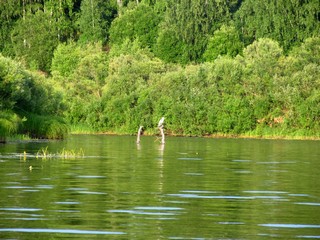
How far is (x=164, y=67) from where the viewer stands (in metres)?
127

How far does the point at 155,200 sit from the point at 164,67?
328 ft

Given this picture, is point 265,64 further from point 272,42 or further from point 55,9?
point 55,9

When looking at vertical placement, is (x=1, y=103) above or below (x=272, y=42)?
below

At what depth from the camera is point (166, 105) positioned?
4491 inches

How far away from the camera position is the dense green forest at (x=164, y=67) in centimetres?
10494

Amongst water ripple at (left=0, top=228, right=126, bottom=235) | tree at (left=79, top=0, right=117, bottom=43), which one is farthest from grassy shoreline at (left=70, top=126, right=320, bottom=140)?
water ripple at (left=0, top=228, right=126, bottom=235)

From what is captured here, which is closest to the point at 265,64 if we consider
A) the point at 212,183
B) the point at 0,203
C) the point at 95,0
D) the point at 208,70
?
the point at 208,70

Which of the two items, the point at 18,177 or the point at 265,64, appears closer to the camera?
the point at 18,177

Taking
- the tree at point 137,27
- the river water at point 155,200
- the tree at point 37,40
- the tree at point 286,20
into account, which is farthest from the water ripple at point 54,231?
the tree at point 37,40

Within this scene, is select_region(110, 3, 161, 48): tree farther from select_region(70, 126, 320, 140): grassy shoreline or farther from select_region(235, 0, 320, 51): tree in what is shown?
select_region(70, 126, 320, 140): grassy shoreline

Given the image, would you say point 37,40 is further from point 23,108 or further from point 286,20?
point 23,108

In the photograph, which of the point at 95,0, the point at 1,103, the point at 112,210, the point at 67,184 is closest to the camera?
the point at 112,210

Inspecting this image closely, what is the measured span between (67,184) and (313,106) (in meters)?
75.2

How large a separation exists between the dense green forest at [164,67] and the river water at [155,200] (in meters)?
31.7
